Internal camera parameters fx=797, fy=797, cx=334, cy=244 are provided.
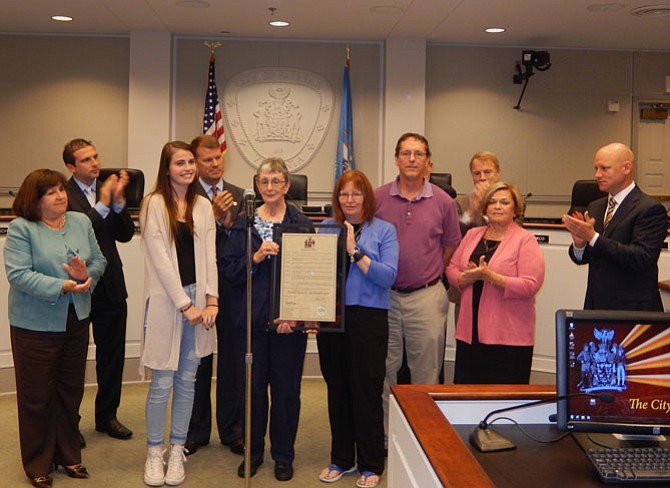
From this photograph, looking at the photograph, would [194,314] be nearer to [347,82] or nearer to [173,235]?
[173,235]

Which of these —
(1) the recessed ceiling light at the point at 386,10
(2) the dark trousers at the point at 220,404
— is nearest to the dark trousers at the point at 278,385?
(2) the dark trousers at the point at 220,404

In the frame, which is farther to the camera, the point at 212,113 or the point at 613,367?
the point at 212,113

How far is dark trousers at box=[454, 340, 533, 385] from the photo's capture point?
3656 millimetres

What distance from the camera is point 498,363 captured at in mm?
3672

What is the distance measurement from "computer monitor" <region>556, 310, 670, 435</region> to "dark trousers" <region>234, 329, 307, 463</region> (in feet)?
6.38

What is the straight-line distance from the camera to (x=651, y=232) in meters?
3.71

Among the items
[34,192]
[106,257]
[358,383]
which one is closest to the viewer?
[34,192]

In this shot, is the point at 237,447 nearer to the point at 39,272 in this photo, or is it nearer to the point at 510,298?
the point at 39,272

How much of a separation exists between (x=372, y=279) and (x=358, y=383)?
0.52 metres

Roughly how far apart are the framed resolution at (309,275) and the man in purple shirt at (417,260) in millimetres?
424

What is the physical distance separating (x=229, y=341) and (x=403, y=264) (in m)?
1.01

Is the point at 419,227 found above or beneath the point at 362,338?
above

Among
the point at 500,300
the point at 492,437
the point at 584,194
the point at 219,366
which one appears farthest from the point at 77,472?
the point at 584,194

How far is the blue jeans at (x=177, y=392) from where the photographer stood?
3797mm
